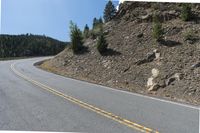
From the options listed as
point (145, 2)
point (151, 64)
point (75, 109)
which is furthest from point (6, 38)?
point (75, 109)

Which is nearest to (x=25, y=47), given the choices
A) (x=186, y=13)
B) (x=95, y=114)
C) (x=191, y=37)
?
(x=186, y=13)

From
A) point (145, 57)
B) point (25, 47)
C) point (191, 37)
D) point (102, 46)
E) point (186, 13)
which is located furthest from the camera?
point (25, 47)

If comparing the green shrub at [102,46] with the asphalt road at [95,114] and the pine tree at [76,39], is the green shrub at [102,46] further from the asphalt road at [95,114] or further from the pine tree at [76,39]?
the asphalt road at [95,114]

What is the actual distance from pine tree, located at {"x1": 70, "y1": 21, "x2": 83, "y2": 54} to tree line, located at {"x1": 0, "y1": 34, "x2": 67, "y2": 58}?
253ft

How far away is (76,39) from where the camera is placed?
3167 centimetres

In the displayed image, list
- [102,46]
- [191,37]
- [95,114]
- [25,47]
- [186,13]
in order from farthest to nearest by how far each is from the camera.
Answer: [25,47] → [102,46] → [186,13] → [191,37] → [95,114]

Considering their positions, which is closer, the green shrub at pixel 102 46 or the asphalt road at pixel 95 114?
the asphalt road at pixel 95 114

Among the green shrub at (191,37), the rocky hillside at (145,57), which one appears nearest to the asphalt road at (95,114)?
the rocky hillside at (145,57)

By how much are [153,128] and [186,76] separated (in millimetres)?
10764

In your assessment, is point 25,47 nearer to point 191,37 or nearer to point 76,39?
point 76,39

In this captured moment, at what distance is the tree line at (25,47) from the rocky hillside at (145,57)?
262 ft

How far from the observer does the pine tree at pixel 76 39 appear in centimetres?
3130

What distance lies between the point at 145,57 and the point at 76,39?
10.6m

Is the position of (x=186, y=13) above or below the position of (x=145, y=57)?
above
